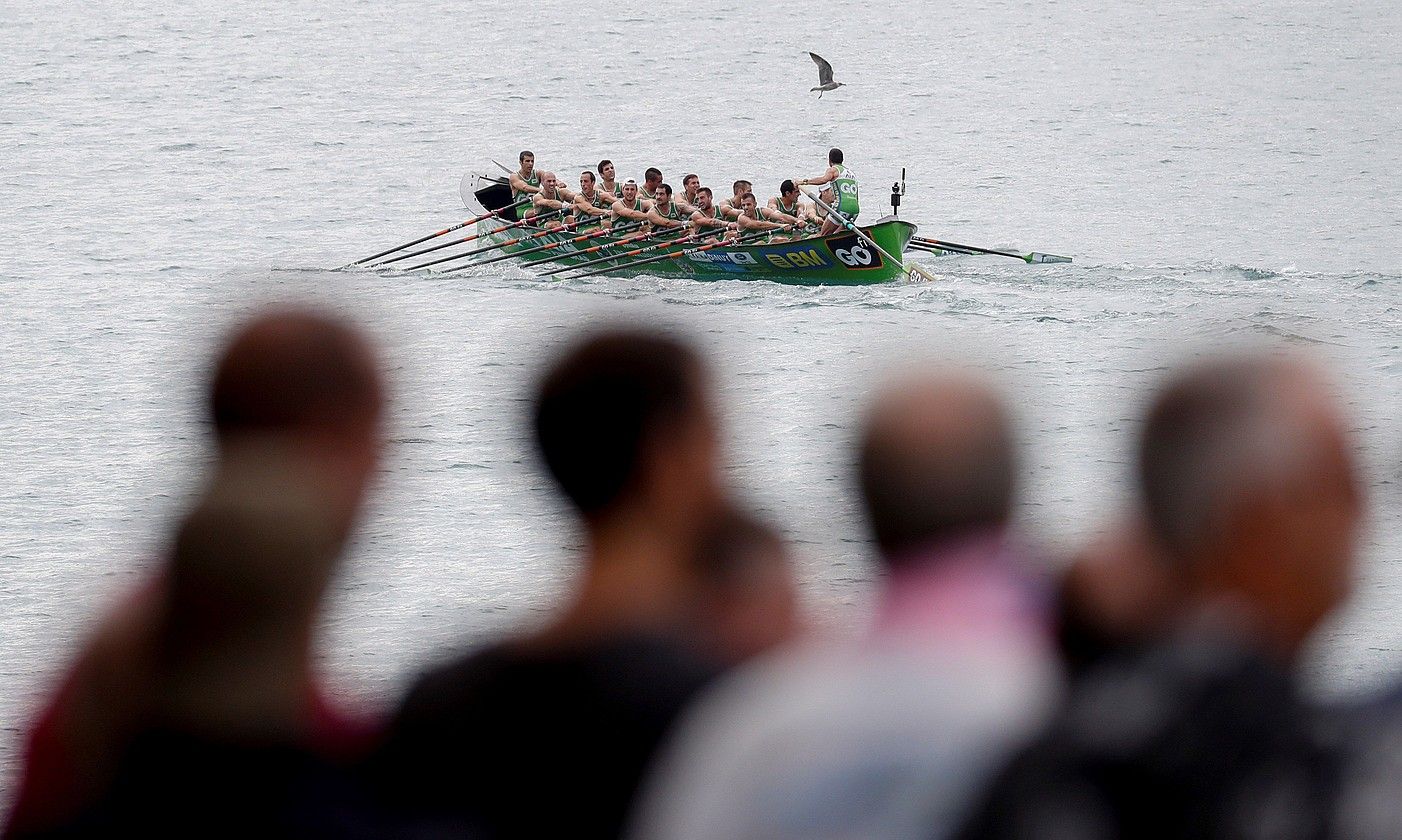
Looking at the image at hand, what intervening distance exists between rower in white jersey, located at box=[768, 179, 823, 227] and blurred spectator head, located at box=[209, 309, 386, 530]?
58.0 ft

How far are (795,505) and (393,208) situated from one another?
2305cm

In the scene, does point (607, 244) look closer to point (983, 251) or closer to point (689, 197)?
point (689, 197)

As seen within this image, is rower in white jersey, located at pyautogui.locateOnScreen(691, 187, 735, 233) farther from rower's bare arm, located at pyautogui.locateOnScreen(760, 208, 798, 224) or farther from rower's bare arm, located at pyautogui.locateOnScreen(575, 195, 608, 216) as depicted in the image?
rower's bare arm, located at pyautogui.locateOnScreen(575, 195, 608, 216)

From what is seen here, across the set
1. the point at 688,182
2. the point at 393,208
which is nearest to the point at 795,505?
the point at 688,182

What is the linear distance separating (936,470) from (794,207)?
723 inches

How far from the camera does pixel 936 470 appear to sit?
6.79ft

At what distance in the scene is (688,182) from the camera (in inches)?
839

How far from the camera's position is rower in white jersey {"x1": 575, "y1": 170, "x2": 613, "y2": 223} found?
2192 cm

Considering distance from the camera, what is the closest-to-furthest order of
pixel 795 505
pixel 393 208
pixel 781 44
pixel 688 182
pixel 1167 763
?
pixel 1167 763 < pixel 795 505 < pixel 688 182 < pixel 393 208 < pixel 781 44

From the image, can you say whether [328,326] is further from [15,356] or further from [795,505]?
[15,356]

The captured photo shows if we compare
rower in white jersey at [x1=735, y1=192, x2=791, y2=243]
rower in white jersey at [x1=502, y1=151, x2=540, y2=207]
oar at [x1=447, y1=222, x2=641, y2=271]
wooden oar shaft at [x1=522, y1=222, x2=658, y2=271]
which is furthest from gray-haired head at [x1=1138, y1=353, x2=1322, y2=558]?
rower in white jersey at [x1=502, y1=151, x2=540, y2=207]

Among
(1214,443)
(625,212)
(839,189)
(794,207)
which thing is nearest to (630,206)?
(625,212)

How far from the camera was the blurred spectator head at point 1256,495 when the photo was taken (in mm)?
1921

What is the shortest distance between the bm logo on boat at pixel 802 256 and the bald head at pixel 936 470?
1761 cm
